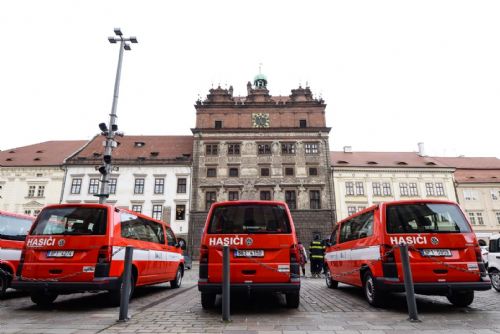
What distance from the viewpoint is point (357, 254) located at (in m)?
6.73

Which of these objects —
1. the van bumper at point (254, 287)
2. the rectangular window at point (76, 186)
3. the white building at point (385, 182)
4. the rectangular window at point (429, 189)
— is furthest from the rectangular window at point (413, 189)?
the rectangular window at point (76, 186)

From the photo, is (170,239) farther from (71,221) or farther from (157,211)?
(157,211)

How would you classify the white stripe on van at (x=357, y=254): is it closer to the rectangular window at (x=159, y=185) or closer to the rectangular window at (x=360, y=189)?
the rectangular window at (x=159, y=185)

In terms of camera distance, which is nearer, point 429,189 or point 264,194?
point 264,194

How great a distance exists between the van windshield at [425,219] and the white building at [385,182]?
84.8 feet

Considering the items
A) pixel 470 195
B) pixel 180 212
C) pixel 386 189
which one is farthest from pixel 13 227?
pixel 470 195

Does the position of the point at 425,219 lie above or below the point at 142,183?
below

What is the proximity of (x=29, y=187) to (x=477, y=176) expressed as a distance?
50.3 m

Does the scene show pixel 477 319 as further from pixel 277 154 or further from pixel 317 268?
pixel 277 154

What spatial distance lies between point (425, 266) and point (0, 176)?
126ft

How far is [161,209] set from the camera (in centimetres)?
2980

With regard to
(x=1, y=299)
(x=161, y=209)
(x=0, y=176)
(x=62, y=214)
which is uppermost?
(x=0, y=176)

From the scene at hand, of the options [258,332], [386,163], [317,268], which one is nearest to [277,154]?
[386,163]

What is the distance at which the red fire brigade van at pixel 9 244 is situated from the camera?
24.7ft
